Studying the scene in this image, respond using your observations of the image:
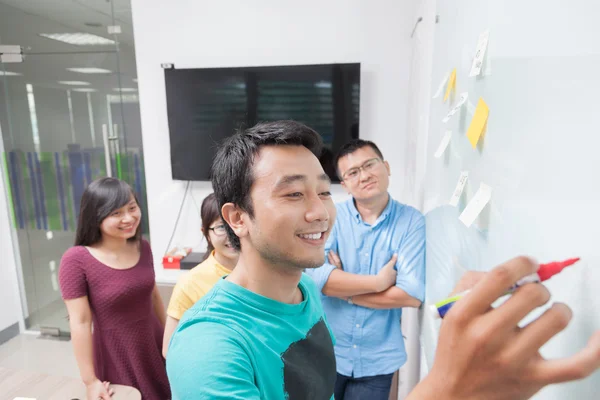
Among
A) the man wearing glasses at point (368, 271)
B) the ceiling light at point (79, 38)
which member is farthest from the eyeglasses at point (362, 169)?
the ceiling light at point (79, 38)

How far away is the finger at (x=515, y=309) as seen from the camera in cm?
40

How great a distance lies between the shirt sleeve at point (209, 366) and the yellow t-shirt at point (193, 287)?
72cm

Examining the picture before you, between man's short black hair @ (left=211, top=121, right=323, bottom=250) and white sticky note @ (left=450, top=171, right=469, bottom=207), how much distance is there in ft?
1.35

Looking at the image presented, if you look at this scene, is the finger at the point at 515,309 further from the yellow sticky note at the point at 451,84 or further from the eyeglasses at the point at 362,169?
the eyeglasses at the point at 362,169

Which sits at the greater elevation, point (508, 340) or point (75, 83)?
point (75, 83)

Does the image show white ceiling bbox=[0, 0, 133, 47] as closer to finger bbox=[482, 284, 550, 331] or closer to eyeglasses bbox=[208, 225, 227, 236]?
eyeglasses bbox=[208, 225, 227, 236]

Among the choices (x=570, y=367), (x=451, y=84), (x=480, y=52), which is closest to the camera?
(x=570, y=367)

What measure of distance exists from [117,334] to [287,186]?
1403 millimetres

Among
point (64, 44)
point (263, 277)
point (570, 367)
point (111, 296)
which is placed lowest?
point (111, 296)

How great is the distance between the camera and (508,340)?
0.41m

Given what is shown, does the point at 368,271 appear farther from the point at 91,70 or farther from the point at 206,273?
the point at 91,70

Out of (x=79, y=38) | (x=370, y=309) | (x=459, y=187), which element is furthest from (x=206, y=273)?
(x=79, y=38)

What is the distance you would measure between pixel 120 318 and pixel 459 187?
1.66 m

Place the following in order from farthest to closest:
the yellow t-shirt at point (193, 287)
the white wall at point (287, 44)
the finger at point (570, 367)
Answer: the white wall at point (287, 44)
the yellow t-shirt at point (193, 287)
the finger at point (570, 367)
